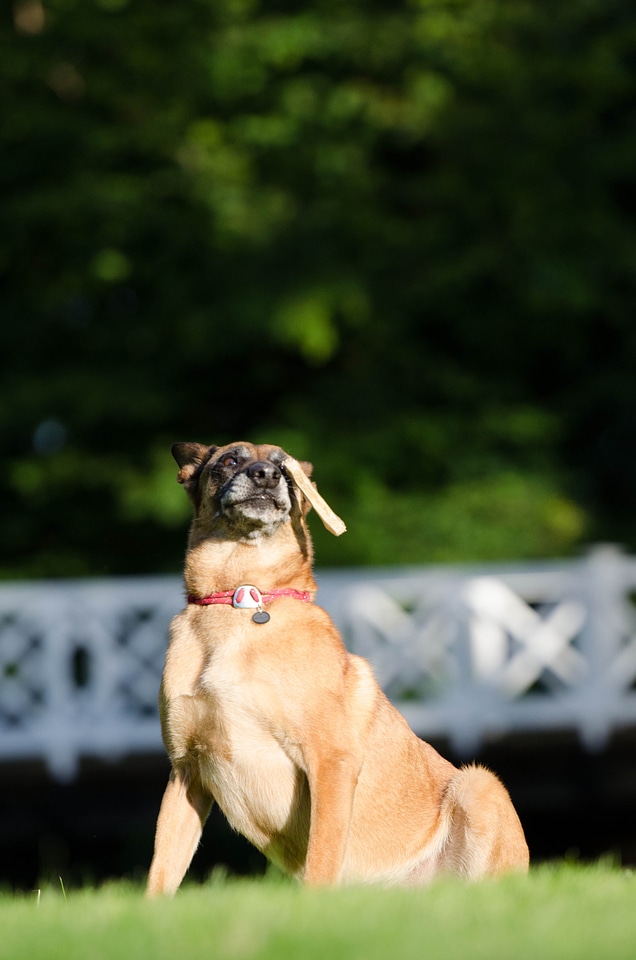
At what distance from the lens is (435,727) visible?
1102 cm

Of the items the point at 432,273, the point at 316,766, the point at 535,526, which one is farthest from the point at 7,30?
the point at 316,766

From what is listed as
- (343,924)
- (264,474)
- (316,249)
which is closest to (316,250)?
(316,249)

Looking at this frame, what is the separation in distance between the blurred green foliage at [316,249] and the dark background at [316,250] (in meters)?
0.03

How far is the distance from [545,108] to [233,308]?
4516mm

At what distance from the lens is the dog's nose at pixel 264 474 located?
14.1 feet

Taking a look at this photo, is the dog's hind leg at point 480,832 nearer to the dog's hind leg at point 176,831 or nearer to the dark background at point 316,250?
the dog's hind leg at point 176,831

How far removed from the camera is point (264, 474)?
432 centimetres

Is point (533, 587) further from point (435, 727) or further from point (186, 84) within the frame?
point (186, 84)

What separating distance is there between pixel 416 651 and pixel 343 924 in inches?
336

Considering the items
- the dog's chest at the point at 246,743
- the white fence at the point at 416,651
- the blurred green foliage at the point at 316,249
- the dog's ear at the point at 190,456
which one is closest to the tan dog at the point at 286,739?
the dog's chest at the point at 246,743

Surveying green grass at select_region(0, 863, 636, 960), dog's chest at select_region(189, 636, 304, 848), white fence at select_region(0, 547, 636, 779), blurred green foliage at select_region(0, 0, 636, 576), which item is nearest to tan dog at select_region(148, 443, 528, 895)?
dog's chest at select_region(189, 636, 304, 848)

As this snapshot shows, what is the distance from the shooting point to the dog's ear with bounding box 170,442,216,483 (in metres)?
4.66

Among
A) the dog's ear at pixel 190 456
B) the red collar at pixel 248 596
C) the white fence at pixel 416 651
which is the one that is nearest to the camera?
the red collar at pixel 248 596

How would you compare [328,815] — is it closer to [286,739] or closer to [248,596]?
[286,739]
